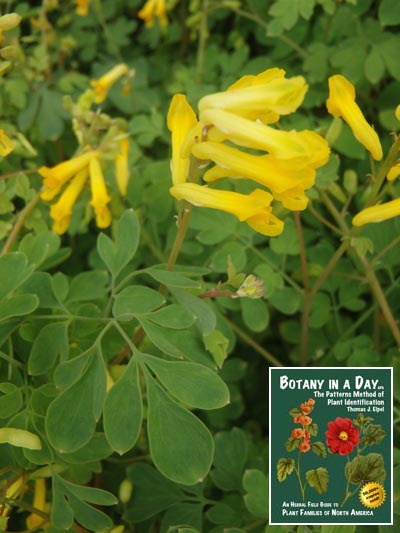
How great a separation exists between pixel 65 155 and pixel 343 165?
667mm

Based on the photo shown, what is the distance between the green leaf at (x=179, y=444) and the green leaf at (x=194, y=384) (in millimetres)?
19

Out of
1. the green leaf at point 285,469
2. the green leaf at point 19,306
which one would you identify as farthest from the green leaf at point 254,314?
the green leaf at point 19,306

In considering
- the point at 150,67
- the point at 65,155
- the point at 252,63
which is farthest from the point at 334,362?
the point at 150,67

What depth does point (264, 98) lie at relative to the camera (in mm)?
654

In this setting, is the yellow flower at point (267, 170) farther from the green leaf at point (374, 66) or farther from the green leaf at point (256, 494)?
the green leaf at point (374, 66)

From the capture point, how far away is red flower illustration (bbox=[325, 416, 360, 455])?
78 centimetres

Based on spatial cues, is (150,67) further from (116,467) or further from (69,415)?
(69,415)

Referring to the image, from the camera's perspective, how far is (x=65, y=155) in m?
1.50

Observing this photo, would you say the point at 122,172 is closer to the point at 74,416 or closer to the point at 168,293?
the point at 168,293

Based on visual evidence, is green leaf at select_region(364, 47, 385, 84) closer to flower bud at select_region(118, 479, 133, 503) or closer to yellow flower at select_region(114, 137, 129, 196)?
yellow flower at select_region(114, 137, 129, 196)

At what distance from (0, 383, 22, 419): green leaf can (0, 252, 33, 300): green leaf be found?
117 mm

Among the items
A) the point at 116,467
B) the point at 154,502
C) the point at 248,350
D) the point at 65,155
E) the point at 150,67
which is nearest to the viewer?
the point at 154,502

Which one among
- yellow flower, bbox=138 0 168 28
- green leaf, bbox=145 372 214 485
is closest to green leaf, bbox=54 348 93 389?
green leaf, bbox=145 372 214 485

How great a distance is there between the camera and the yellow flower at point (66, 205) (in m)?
1.06
